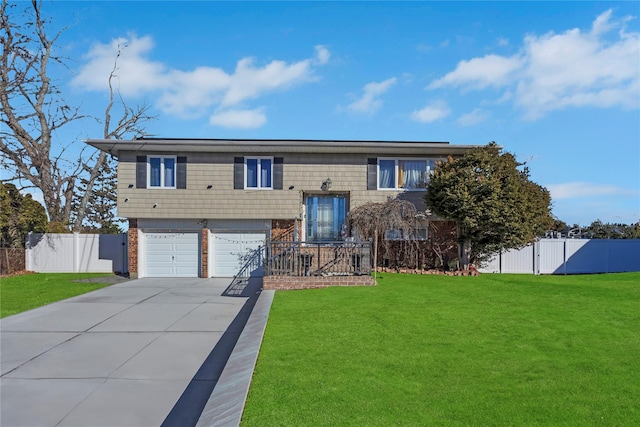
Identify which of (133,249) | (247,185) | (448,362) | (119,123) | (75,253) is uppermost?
(119,123)

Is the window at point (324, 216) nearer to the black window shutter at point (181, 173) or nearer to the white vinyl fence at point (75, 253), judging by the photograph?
the black window shutter at point (181, 173)

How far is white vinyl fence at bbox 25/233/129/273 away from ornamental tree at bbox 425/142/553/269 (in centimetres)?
1373

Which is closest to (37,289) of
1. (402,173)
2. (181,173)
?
(181,173)

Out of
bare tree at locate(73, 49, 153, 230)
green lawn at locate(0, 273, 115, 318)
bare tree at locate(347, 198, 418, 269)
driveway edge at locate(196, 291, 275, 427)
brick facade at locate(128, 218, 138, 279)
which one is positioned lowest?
green lawn at locate(0, 273, 115, 318)

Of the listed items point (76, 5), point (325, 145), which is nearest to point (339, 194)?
point (325, 145)

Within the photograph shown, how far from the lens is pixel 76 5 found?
2444 cm

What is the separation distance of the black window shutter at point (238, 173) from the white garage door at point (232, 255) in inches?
79.5

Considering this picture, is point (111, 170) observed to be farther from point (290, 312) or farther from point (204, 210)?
point (290, 312)

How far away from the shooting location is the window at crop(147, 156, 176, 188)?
16844 mm

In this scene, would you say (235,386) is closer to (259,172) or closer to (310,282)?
(310,282)

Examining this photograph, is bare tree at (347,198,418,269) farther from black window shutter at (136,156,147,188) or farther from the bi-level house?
black window shutter at (136,156,147,188)

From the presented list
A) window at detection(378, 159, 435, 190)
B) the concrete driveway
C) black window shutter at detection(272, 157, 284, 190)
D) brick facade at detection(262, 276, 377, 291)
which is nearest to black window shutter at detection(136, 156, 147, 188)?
black window shutter at detection(272, 157, 284, 190)

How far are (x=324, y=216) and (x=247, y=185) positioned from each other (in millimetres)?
3347

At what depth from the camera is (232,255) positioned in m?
17.3
